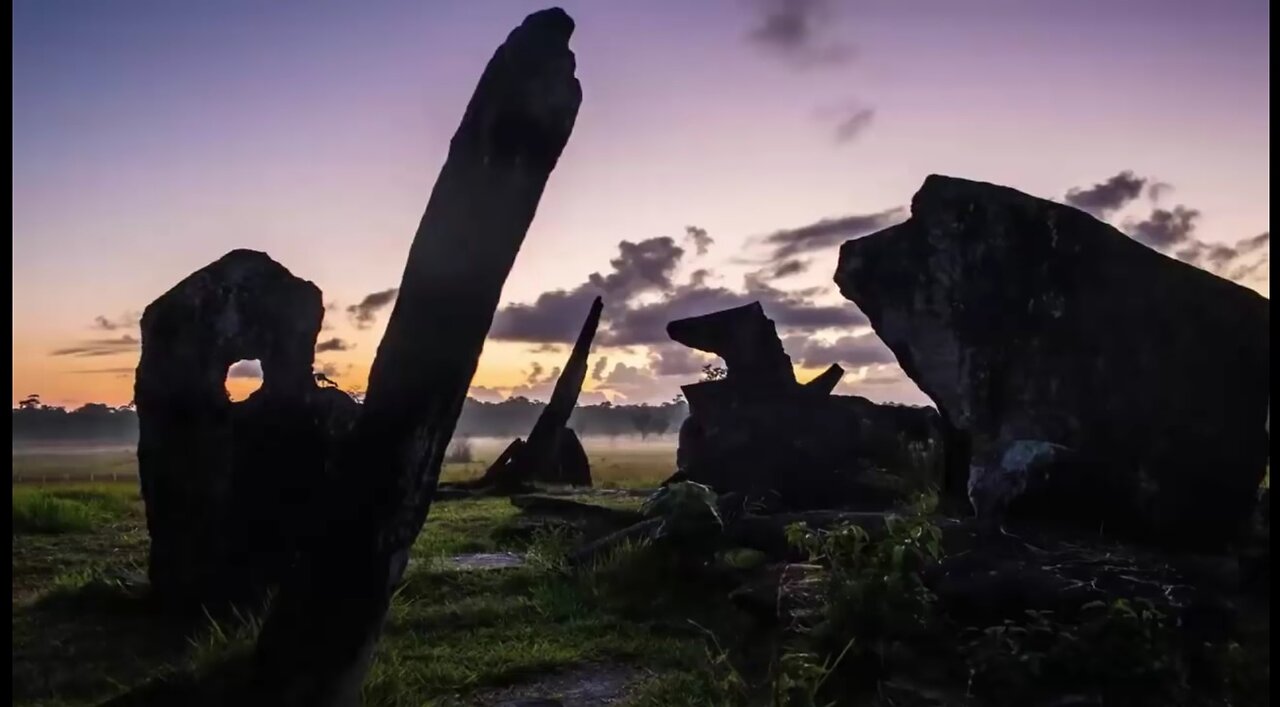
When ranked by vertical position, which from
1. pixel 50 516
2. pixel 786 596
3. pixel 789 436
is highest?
pixel 789 436

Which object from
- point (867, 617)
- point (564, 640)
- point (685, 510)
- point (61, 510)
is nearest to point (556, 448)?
point (61, 510)

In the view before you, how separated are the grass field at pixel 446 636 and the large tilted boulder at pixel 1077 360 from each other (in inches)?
144

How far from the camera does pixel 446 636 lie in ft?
26.4

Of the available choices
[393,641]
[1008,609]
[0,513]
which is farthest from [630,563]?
[0,513]

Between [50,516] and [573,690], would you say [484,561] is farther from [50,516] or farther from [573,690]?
[50,516]

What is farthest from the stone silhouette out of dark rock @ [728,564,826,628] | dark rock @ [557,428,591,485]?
dark rock @ [728,564,826,628]

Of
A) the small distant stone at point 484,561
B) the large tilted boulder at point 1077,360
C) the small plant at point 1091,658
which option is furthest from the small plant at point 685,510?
the small plant at point 1091,658

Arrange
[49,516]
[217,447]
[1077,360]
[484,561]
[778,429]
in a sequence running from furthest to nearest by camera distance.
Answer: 1. [778,429]
2. [49,516]
3. [484,561]
4. [1077,360]
5. [217,447]

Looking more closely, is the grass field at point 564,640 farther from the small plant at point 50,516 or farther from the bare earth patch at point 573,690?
the small plant at point 50,516

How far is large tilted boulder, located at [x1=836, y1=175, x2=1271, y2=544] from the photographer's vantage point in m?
9.91

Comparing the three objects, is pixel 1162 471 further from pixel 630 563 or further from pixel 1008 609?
pixel 630 563

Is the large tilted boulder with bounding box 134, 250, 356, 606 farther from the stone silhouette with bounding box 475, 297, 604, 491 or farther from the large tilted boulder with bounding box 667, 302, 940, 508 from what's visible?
the stone silhouette with bounding box 475, 297, 604, 491

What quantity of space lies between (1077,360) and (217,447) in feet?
26.1

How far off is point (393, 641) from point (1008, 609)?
4.18 meters
